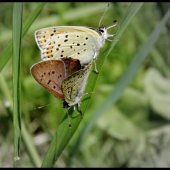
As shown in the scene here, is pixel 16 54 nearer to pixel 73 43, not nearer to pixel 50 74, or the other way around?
pixel 50 74

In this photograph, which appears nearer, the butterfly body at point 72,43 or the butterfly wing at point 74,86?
the butterfly wing at point 74,86

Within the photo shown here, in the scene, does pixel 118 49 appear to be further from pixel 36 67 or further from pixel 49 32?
pixel 36 67

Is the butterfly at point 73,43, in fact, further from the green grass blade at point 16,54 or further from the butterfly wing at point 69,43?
the green grass blade at point 16,54

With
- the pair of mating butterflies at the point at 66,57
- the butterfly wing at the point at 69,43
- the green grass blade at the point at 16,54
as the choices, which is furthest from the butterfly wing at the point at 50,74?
the green grass blade at the point at 16,54

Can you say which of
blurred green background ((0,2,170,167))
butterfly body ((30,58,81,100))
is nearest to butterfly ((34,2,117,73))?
butterfly body ((30,58,81,100))

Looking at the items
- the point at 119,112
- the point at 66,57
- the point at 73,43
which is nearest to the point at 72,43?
the point at 73,43

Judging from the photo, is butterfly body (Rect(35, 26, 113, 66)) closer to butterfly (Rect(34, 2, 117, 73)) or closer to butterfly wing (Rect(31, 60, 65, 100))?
butterfly (Rect(34, 2, 117, 73))
